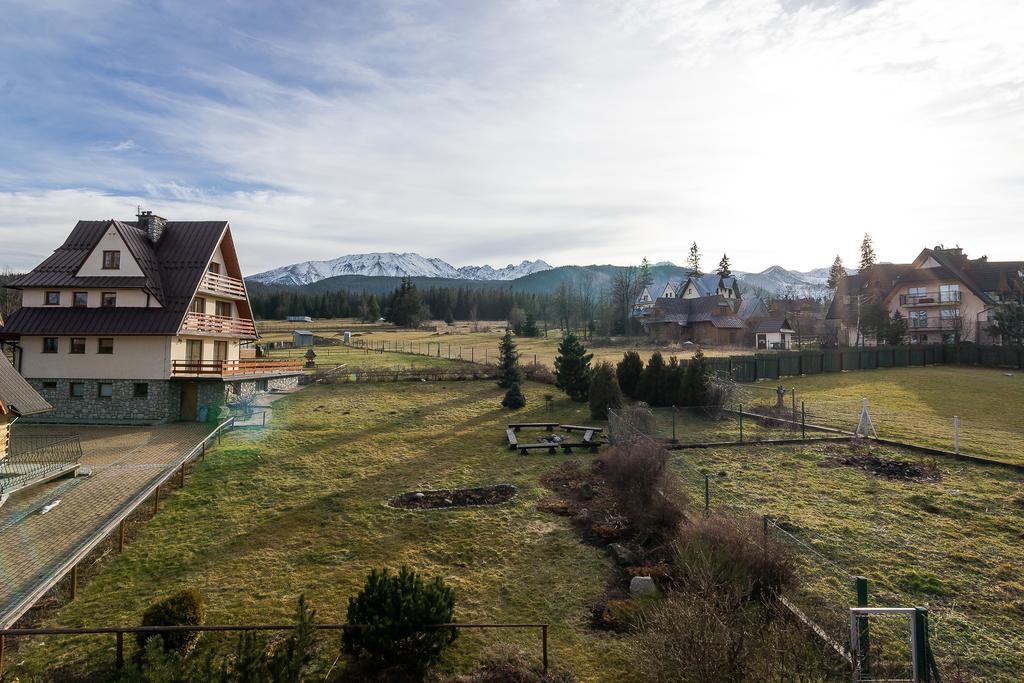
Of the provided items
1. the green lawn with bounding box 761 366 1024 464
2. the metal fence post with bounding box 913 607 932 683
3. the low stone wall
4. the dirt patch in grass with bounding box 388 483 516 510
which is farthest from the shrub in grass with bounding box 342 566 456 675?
the low stone wall

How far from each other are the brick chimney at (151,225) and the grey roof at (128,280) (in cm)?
31

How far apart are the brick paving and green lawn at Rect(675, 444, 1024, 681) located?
14.6m

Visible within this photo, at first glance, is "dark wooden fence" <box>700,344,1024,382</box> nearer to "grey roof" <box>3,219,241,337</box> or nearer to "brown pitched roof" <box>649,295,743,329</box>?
"brown pitched roof" <box>649,295,743,329</box>

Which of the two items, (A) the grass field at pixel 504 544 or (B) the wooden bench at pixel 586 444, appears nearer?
(A) the grass field at pixel 504 544

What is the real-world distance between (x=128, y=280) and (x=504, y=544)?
82.7 ft

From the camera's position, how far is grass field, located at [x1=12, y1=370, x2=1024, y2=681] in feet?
28.9

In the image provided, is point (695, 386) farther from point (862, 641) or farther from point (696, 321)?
point (696, 321)

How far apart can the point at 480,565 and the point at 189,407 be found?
22.7 m

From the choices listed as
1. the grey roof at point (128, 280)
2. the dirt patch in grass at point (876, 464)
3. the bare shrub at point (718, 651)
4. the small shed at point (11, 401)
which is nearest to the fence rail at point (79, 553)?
the small shed at point (11, 401)

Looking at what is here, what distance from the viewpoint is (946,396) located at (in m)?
30.1

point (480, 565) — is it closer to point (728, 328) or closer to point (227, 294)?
point (227, 294)

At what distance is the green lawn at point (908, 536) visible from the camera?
830cm

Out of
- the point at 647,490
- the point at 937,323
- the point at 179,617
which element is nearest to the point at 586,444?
the point at 647,490

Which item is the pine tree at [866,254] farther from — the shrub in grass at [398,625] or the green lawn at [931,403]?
the shrub in grass at [398,625]
